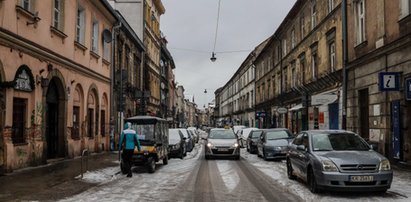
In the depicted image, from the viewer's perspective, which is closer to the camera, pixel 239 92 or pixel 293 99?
pixel 293 99

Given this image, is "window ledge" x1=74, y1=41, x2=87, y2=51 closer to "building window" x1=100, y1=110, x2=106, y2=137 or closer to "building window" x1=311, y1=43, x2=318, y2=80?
"building window" x1=100, y1=110, x2=106, y2=137

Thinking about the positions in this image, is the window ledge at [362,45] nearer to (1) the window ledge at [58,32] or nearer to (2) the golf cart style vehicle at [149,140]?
(2) the golf cart style vehicle at [149,140]

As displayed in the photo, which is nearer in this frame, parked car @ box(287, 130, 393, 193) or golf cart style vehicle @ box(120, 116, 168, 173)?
parked car @ box(287, 130, 393, 193)

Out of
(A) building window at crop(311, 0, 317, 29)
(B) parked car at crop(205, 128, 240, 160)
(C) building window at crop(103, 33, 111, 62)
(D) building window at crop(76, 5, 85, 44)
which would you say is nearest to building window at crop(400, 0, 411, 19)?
(B) parked car at crop(205, 128, 240, 160)

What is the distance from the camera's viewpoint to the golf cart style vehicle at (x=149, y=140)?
15.4 meters

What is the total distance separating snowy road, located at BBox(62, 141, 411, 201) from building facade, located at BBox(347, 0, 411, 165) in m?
2.18

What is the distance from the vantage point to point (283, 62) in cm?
4056

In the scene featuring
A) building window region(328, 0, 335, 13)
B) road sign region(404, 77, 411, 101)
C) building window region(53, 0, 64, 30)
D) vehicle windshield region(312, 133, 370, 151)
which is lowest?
vehicle windshield region(312, 133, 370, 151)

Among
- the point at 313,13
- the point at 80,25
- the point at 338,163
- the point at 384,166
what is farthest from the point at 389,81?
the point at 313,13

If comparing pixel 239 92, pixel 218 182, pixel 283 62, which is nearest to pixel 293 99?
pixel 283 62

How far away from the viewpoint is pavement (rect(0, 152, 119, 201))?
962cm

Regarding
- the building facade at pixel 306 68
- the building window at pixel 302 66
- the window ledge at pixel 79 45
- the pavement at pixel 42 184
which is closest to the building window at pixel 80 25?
the window ledge at pixel 79 45

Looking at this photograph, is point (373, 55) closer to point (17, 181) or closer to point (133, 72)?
point (17, 181)

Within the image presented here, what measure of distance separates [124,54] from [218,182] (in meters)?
20.2
